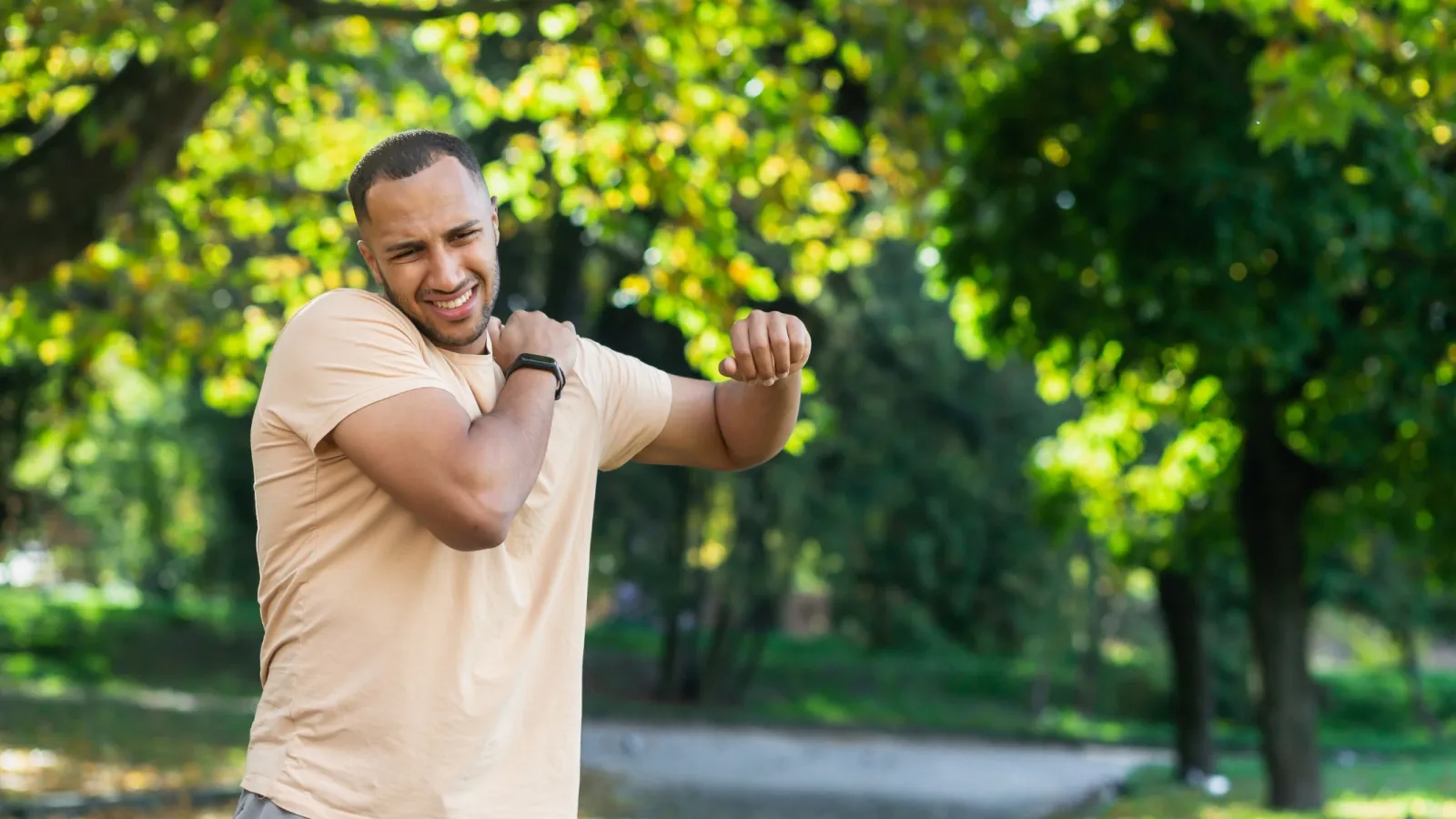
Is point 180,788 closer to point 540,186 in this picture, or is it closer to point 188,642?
point 540,186

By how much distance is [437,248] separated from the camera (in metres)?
2.62

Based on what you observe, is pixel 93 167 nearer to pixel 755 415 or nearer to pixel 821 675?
pixel 755 415

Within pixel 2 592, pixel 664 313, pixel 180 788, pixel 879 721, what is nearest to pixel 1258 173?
pixel 664 313

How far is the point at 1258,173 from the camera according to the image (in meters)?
10.7

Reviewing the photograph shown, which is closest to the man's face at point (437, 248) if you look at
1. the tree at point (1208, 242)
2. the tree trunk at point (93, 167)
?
the tree trunk at point (93, 167)

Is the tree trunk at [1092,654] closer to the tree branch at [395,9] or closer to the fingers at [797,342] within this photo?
the tree branch at [395,9]

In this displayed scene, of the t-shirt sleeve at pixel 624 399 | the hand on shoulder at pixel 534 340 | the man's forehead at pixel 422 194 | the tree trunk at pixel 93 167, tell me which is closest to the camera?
the man's forehead at pixel 422 194

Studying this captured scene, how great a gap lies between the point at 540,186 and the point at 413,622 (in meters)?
8.71

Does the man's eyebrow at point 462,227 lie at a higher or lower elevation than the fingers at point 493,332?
higher

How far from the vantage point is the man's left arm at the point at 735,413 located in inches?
111

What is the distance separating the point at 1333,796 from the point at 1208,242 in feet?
24.4

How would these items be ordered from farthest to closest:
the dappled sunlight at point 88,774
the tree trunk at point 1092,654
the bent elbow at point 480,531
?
the tree trunk at point 1092,654 < the dappled sunlight at point 88,774 < the bent elbow at point 480,531

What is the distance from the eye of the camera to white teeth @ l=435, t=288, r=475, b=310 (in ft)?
8.73

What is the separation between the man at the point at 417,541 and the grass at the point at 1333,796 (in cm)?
1074
